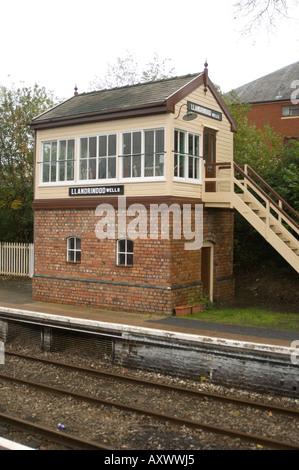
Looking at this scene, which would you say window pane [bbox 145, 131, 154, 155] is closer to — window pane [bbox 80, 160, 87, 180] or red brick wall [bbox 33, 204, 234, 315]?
window pane [bbox 80, 160, 87, 180]

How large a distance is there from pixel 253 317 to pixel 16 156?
46.5 ft

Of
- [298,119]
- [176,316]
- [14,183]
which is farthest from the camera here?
[298,119]

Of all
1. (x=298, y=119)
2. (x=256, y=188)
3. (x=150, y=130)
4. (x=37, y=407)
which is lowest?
(x=37, y=407)

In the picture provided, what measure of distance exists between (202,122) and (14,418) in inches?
381

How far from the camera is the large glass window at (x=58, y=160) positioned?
48.9ft

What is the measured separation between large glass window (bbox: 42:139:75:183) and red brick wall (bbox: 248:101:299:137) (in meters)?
20.0

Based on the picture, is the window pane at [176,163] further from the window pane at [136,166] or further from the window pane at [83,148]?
the window pane at [83,148]

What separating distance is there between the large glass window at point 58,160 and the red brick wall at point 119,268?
1.07 metres

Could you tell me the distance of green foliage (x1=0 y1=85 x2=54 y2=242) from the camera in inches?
863

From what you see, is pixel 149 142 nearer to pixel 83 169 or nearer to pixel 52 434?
pixel 83 169

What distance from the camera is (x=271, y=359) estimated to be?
8.77m
